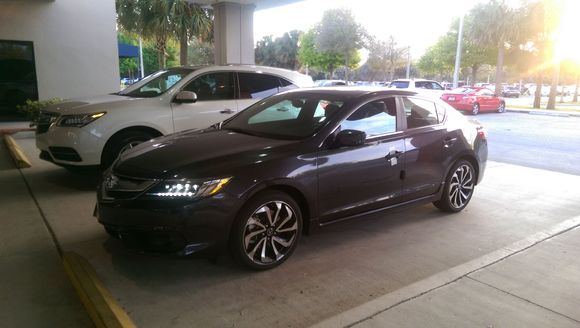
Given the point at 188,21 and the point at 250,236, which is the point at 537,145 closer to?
the point at 250,236

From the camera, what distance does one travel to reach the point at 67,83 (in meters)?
15.1

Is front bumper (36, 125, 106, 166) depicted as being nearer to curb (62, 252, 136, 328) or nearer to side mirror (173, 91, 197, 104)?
side mirror (173, 91, 197, 104)

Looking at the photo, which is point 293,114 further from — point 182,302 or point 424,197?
point 182,302

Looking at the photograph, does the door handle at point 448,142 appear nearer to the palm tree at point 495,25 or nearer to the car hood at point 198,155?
the car hood at point 198,155

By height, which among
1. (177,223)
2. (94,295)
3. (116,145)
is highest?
(116,145)

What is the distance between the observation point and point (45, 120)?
684cm

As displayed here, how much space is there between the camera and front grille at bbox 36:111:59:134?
6695 millimetres

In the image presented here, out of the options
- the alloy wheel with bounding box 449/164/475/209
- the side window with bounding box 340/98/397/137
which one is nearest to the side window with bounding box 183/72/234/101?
the side window with bounding box 340/98/397/137

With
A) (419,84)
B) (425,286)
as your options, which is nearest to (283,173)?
(425,286)

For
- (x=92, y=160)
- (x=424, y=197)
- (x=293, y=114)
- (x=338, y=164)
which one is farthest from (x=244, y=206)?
(x=92, y=160)

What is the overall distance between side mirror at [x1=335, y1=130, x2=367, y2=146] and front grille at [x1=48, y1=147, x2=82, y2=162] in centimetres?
388

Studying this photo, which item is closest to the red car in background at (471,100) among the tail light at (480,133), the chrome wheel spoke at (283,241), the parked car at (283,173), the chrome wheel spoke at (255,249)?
the tail light at (480,133)

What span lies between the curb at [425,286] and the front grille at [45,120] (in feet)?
17.6

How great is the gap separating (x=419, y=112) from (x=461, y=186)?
119cm
